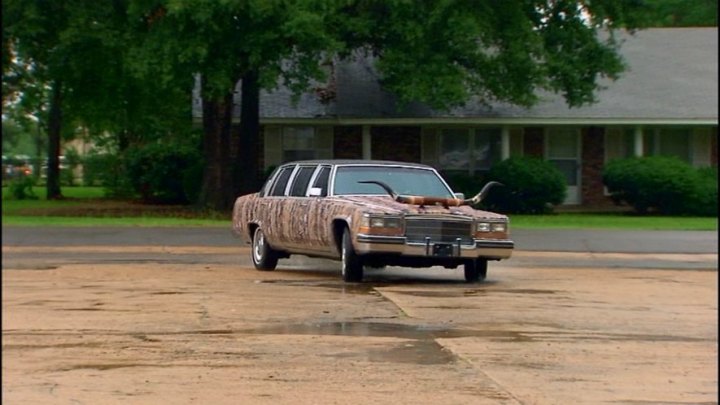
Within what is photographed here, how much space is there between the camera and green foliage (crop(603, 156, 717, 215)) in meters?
35.3

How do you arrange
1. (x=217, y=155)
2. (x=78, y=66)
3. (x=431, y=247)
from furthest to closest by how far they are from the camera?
(x=217, y=155)
(x=78, y=66)
(x=431, y=247)

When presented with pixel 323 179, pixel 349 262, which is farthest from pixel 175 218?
pixel 349 262

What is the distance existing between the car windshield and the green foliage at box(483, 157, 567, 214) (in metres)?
17.3

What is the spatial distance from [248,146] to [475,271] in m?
18.8

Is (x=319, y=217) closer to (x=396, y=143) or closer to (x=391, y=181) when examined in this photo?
(x=391, y=181)

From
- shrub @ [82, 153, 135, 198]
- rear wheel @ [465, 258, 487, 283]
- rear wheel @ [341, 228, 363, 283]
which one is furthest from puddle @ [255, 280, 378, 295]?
shrub @ [82, 153, 135, 198]

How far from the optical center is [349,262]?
1616 cm

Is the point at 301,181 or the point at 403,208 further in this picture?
the point at 301,181

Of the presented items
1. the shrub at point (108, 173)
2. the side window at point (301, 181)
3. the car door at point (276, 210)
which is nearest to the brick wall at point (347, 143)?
the shrub at point (108, 173)

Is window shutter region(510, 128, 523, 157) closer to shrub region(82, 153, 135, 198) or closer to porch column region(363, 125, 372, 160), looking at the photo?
porch column region(363, 125, 372, 160)

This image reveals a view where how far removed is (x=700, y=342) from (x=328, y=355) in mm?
3523

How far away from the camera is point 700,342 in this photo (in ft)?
38.1

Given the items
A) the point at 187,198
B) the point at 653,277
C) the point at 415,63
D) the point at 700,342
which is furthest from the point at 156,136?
the point at 700,342

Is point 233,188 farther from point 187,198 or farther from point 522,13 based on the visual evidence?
point 522,13
